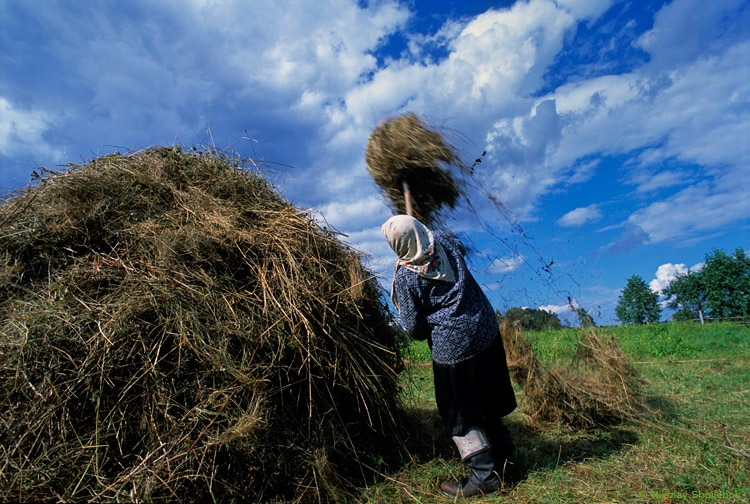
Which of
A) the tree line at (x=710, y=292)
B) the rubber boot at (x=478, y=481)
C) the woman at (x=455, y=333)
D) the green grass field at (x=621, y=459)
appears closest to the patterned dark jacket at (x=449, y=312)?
the woman at (x=455, y=333)

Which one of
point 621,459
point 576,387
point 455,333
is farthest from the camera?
point 576,387

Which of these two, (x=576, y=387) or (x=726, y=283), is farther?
(x=726, y=283)

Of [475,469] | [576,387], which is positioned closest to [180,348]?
[475,469]

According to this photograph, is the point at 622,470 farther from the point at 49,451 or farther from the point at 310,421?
the point at 49,451

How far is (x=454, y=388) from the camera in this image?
2973 millimetres

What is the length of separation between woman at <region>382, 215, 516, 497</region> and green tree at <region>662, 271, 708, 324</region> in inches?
2342

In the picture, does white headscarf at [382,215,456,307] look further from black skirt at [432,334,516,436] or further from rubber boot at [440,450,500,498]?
rubber boot at [440,450,500,498]

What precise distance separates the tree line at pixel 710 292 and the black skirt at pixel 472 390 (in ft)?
173

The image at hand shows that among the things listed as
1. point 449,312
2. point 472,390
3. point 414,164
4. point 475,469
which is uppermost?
point 414,164

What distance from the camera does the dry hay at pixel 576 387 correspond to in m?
4.12

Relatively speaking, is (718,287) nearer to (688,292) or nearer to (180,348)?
(688,292)

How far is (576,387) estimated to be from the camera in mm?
4184

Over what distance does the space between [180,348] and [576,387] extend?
3.27m

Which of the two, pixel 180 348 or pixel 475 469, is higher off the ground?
pixel 180 348
